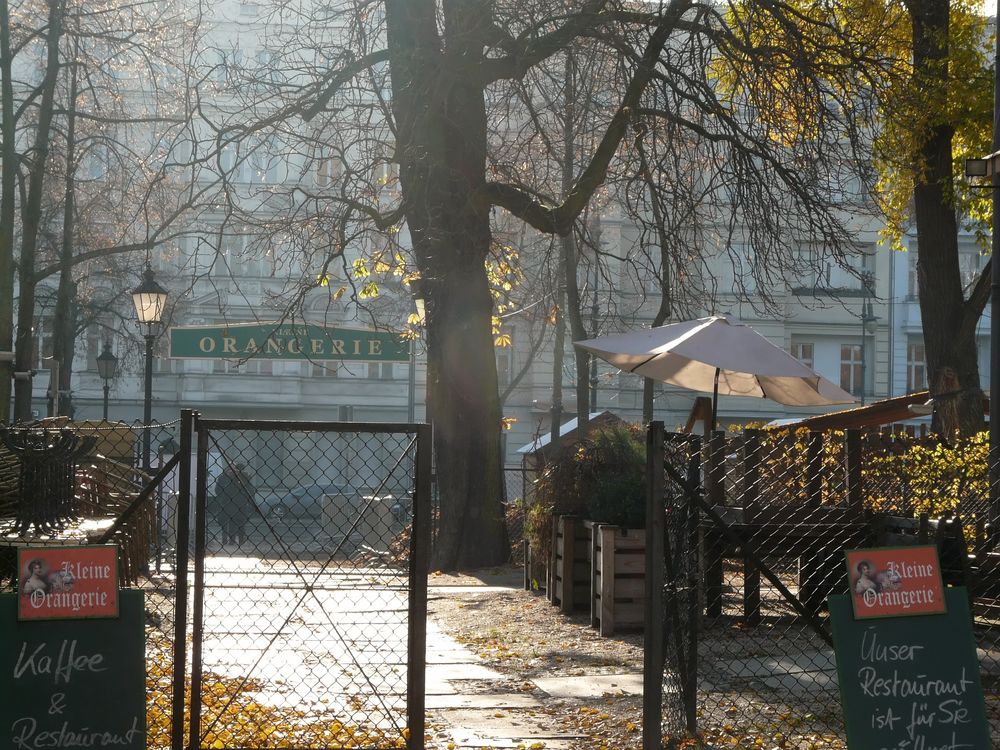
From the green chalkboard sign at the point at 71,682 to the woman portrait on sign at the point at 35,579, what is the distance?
2.6 inches

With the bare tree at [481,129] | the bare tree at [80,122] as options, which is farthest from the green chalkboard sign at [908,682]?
the bare tree at [80,122]

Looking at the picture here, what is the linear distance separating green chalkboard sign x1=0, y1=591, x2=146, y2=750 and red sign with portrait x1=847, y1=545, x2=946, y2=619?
2679 millimetres

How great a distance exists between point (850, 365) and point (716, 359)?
133 ft

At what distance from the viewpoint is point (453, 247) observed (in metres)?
13.9

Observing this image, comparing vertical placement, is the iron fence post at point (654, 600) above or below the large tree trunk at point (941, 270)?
below

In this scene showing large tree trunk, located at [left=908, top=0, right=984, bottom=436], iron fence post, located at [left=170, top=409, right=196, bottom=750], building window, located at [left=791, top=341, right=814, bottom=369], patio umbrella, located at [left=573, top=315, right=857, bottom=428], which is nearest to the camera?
iron fence post, located at [left=170, top=409, right=196, bottom=750]

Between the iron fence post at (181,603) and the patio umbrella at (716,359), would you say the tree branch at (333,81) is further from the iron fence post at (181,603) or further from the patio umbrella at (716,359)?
the iron fence post at (181,603)

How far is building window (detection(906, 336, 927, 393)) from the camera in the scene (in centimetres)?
4903

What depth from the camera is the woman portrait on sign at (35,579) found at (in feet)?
14.3

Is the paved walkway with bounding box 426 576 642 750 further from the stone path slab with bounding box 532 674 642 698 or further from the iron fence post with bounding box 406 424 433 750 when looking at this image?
the iron fence post with bounding box 406 424 433 750

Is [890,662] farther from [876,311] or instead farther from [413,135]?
[876,311]

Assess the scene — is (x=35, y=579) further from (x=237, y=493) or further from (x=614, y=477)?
(x=614, y=477)

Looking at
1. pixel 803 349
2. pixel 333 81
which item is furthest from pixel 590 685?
pixel 803 349

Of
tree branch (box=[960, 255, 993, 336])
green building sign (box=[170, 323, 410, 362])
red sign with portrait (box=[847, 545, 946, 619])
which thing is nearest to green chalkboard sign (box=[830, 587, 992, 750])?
red sign with portrait (box=[847, 545, 946, 619])
